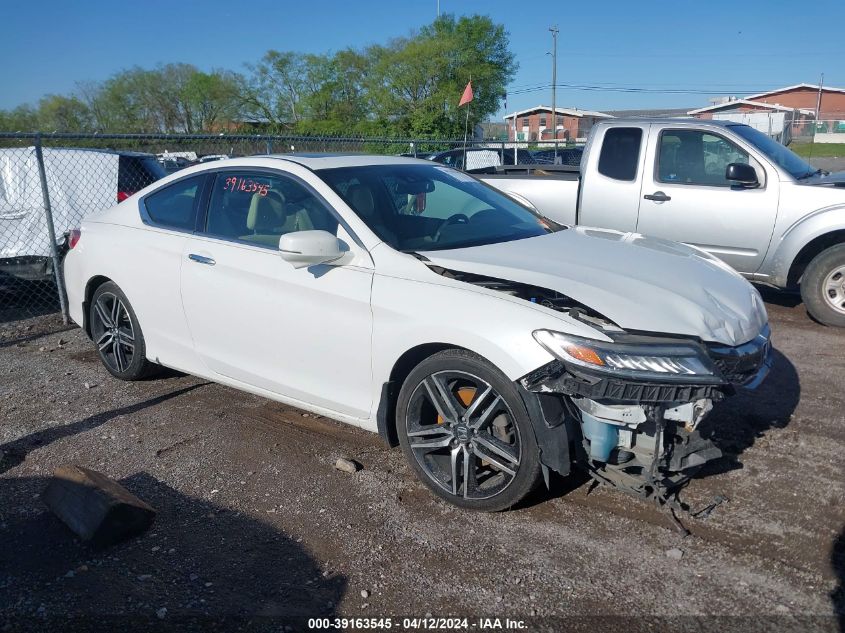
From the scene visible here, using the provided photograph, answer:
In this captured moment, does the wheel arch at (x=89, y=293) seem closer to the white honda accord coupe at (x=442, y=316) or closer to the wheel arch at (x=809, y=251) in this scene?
the white honda accord coupe at (x=442, y=316)

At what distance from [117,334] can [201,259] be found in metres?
1.32

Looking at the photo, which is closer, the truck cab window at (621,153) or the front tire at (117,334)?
the front tire at (117,334)

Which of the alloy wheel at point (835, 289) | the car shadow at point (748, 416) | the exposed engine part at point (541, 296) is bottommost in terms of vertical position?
the car shadow at point (748, 416)

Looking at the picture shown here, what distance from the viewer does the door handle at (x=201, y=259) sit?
4.46m

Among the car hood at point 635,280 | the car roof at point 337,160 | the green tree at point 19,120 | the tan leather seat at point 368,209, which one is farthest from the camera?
the green tree at point 19,120

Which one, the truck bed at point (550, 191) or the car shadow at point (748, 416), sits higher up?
the truck bed at point (550, 191)

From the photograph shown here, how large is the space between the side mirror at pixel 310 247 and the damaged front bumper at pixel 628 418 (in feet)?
4.15

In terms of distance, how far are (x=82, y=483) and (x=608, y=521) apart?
255 cm

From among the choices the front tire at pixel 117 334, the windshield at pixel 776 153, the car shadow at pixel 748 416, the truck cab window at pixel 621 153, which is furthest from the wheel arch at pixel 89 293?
the windshield at pixel 776 153

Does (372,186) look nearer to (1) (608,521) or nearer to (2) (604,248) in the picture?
(2) (604,248)

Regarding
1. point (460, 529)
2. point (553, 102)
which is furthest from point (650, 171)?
point (553, 102)

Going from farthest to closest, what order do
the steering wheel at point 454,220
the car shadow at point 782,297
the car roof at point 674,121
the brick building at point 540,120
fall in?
the brick building at point 540,120 < the car shadow at point 782,297 < the car roof at point 674,121 < the steering wheel at point 454,220

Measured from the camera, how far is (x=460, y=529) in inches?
134

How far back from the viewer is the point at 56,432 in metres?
4.71
